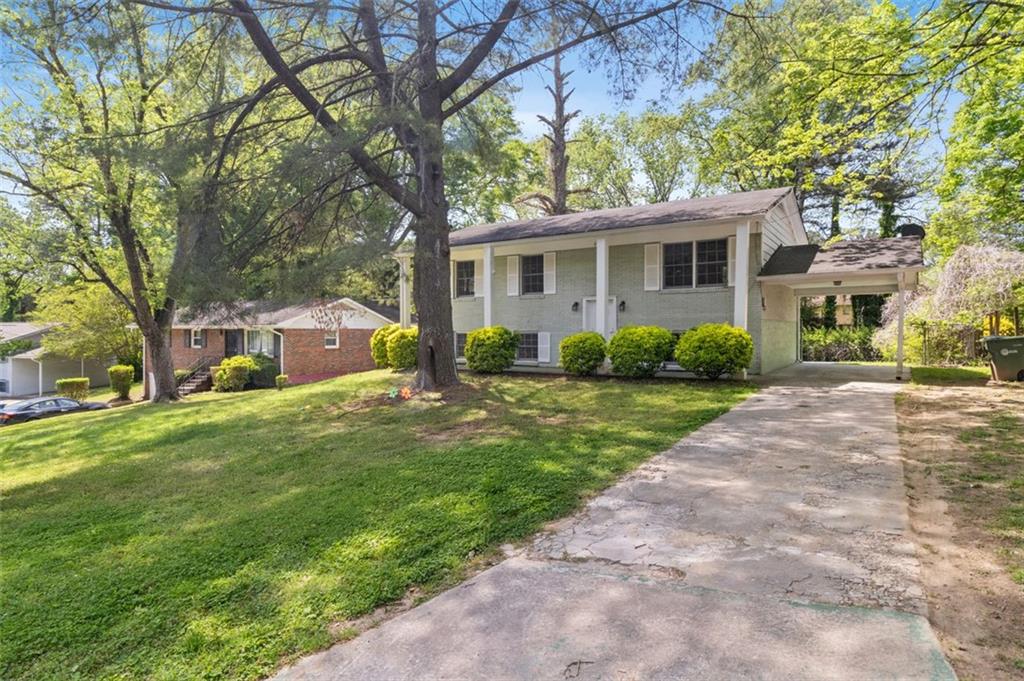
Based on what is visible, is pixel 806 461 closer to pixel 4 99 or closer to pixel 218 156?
pixel 218 156

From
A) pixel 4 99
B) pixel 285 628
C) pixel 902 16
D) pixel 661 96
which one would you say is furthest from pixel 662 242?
pixel 4 99

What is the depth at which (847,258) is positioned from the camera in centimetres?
1295

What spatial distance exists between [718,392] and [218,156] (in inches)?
401

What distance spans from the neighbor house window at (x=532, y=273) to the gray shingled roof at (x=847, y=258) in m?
6.04

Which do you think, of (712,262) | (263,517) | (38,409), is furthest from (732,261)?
(38,409)

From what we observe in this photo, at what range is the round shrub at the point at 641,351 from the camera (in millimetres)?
12289

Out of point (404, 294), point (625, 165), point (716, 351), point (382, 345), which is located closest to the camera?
point (716, 351)

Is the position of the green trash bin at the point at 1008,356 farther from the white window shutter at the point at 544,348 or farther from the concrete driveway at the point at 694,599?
the white window shutter at the point at 544,348

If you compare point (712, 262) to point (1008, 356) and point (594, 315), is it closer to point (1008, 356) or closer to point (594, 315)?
point (594, 315)

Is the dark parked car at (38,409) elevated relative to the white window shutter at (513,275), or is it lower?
lower

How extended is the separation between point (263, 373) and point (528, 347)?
13079 millimetres

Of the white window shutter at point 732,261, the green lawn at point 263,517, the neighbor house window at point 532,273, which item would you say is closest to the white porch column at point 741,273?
the white window shutter at point 732,261

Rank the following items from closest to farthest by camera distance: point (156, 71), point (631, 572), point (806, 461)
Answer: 1. point (631, 572)
2. point (806, 461)
3. point (156, 71)

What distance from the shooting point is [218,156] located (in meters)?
9.61
